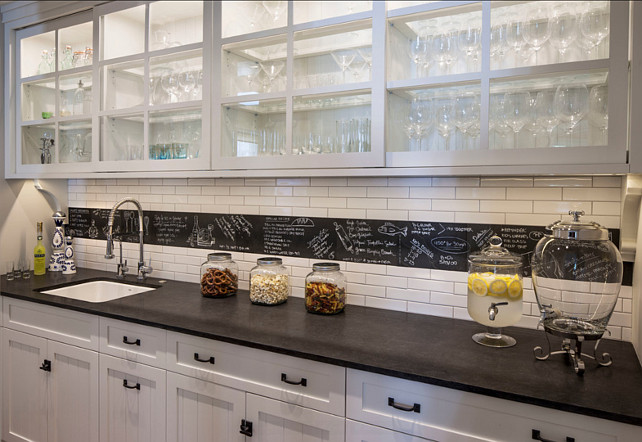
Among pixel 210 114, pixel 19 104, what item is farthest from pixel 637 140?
pixel 19 104

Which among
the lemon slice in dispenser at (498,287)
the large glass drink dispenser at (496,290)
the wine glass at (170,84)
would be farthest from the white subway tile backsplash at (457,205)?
the wine glass at (170,84)

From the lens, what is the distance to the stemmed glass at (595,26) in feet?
4.91

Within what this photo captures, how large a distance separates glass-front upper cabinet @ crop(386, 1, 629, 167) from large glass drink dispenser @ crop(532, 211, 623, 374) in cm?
25

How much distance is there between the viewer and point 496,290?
63.6 inches

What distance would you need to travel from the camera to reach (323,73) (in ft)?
6.86

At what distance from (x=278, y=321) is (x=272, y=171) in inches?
26.2

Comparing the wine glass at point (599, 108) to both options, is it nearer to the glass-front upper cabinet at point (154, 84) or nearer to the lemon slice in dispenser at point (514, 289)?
the lemon slice in dispenser at point (514, 289)

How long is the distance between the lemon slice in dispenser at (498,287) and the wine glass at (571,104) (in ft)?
1.83

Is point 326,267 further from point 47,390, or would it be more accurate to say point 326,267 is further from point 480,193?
point 47,390

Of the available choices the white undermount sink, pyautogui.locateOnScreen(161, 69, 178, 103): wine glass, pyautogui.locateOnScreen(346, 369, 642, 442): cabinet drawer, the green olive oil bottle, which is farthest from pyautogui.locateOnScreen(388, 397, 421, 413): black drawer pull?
the green olive oil bottle

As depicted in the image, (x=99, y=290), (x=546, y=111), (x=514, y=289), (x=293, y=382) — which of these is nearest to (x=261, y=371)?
(x=293, y=382)

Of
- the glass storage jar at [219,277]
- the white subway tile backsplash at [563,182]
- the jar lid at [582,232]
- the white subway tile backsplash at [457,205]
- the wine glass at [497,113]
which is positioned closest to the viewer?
the jar lid at [582,232]

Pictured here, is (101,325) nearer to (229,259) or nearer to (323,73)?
(229,259)

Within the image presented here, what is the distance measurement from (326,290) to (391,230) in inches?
16.5
